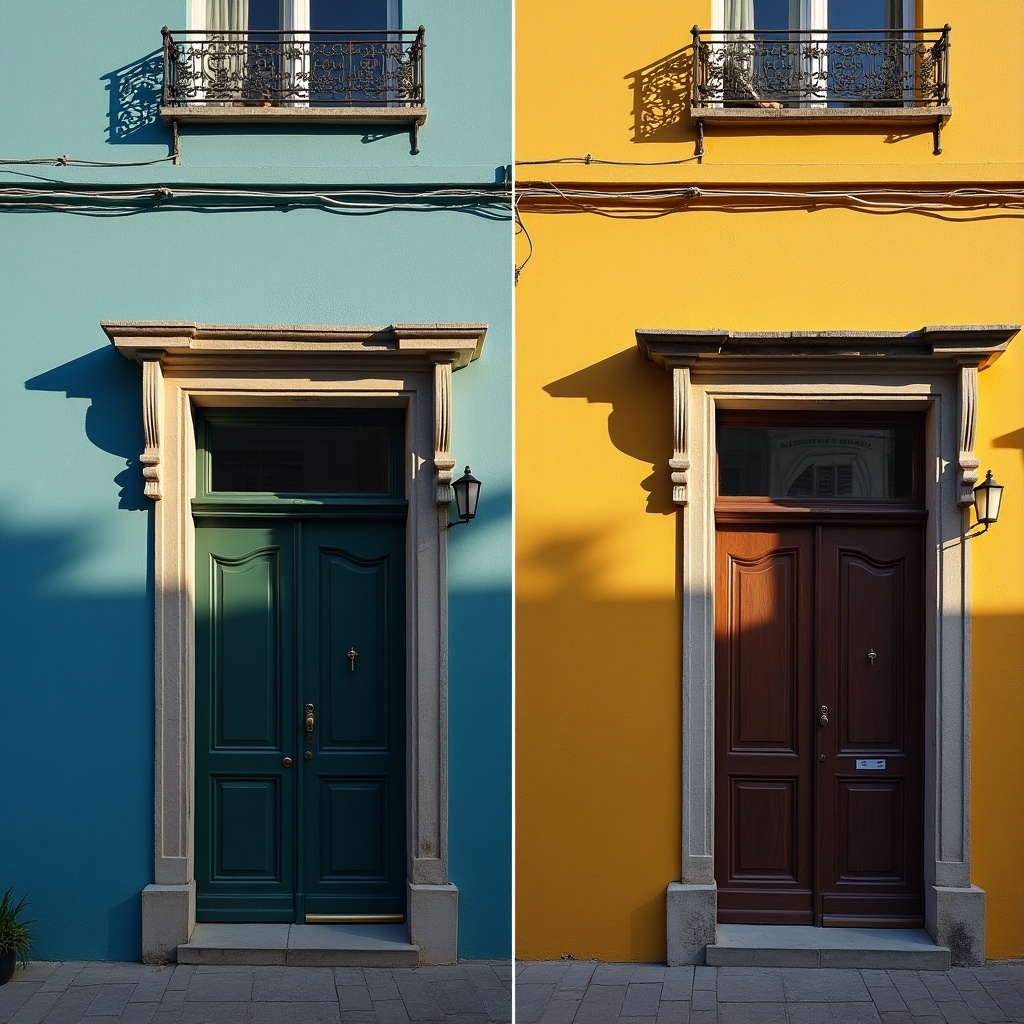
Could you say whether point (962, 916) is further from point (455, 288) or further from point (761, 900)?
point (455, 288)

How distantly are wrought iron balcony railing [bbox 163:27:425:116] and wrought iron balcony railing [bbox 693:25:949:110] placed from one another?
1490 mm

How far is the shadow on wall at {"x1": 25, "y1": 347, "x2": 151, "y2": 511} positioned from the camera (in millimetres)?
5777

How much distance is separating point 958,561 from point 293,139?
3.97m

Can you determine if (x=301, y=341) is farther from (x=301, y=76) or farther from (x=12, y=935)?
(x=12, y=935)

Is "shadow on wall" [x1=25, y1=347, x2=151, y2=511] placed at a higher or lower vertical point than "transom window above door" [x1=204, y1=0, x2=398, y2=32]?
lower

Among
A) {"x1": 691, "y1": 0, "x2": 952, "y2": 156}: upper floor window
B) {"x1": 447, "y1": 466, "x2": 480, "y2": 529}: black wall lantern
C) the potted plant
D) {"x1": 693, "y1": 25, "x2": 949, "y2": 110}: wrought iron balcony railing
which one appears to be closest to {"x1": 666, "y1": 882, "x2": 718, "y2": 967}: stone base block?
{"x1": 447, "y1": 466, "x2": 480, "y2": 529}: black wall lantern

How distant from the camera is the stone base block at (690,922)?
5.79 meters

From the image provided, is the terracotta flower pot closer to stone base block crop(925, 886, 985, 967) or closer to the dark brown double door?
the dark brown double door

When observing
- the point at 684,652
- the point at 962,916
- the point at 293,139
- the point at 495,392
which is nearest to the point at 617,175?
the point at 495,392

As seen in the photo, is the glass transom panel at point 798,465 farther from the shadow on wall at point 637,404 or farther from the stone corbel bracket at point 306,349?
the stone corbel bracket at point 306,349

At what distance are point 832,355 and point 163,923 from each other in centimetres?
436

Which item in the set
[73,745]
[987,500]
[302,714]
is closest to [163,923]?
[73,745]

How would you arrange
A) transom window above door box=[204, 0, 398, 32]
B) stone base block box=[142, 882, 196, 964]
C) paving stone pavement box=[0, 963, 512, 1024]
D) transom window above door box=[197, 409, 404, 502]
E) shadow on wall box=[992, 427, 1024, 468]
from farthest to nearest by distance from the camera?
transom window above door box=[197, 409, 404, 502] → transom window above door box=[204, 0, 398, 32] → shadow on wall box=[992, 427, 1024, 468] → stone base block box=[142, 882, 196, 964] → paving stone pavement box=[0, 963, 512, 1024]

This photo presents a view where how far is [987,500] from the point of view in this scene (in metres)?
5.67
